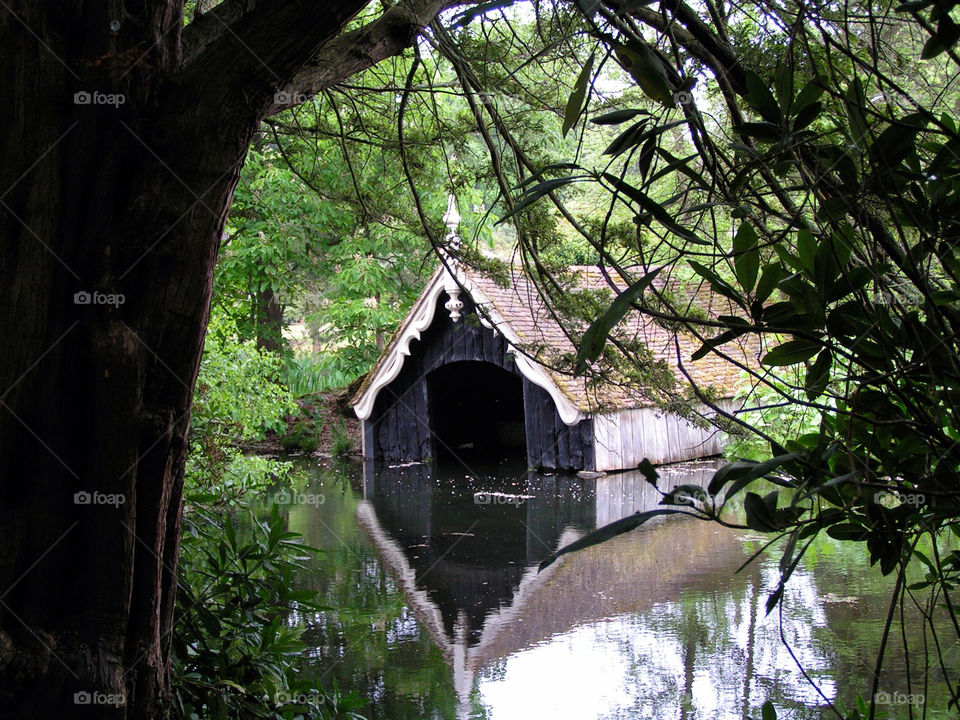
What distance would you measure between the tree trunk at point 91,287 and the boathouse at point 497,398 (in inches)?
326

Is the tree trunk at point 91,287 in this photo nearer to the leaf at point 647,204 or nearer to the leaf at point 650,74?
the leaf at point 650,74

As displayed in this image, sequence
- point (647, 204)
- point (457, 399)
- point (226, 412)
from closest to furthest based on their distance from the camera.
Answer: point (647, 204)
point (226, 412)
point (457, 399)

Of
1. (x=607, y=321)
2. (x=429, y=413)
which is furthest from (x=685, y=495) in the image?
(x=429, y=413)

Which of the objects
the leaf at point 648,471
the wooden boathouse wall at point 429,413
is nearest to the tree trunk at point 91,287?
the leaf at point 648,471

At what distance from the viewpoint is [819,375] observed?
1461 mm

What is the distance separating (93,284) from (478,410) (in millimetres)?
14031

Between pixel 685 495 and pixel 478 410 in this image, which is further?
pixel 478 410

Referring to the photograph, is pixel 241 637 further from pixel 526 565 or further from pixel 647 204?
pixel 526 565

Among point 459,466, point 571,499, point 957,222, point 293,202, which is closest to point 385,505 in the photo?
point 571,499

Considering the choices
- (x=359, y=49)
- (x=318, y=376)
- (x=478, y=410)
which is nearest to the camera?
(x=359, y=49)

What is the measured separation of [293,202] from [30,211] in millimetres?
14987

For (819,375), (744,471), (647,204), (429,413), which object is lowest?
(744,471)

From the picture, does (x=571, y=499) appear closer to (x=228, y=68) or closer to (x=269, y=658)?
(x=269, y=658)

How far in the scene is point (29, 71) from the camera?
7.43 feet
